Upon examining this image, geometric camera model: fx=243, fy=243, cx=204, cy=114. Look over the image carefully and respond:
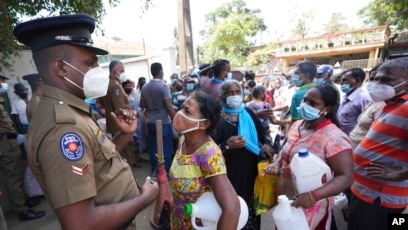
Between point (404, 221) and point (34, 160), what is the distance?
7.94 feet

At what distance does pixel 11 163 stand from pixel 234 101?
320cm

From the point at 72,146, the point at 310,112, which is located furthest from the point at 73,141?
the point at 310,112

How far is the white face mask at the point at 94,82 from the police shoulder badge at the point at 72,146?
0.33 meters

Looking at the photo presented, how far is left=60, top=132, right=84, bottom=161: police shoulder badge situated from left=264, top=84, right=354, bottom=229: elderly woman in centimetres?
142

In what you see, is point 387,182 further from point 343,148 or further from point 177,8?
point 177,8

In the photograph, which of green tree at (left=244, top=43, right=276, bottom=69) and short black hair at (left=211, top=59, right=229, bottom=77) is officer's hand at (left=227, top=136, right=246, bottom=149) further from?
green tree at (left=244, top=43, right=276, bottom=69)

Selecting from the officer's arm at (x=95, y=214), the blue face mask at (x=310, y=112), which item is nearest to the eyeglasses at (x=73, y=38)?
the officer's arm at (x=95, y=214)

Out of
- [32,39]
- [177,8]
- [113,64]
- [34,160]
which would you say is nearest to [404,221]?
[34,160]

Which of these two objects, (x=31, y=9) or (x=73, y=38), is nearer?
(x=73, y=38)

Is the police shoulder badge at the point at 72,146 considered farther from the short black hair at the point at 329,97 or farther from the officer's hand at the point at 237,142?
the short black hair at the point at 329,97

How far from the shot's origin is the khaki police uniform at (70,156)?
951mm

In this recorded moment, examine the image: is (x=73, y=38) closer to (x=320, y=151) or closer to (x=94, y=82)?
(x=94, y=82)

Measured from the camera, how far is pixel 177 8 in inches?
495

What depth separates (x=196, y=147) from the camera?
1.68 m
